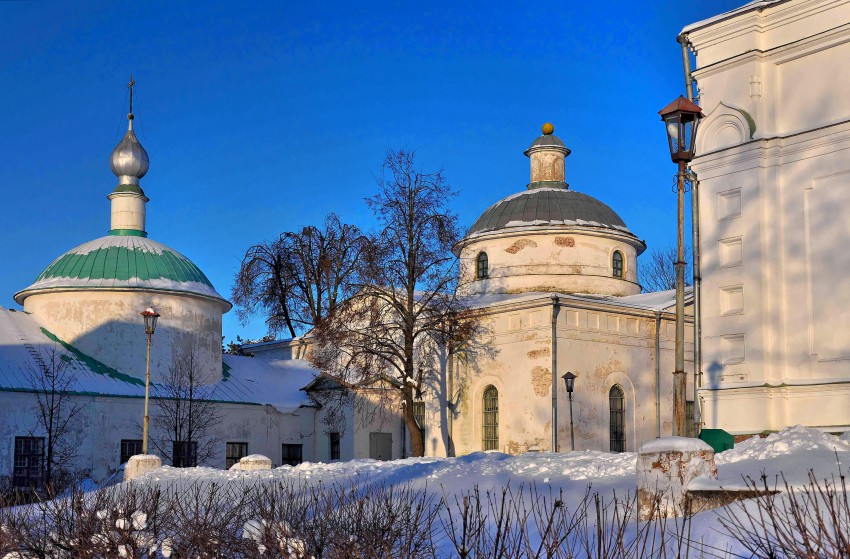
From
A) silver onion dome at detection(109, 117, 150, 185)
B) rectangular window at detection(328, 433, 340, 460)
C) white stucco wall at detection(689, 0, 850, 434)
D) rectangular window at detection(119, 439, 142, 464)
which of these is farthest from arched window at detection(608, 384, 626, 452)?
silver onion dome at detection(109, 117, 150, 185)

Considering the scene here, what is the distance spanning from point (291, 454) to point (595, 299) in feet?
39.7

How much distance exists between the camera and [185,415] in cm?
3225

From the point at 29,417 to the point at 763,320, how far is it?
20965 millimetres

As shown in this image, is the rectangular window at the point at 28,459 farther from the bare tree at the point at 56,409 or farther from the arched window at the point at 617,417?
the arched window at the point at 617,417

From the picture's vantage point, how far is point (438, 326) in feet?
98.1

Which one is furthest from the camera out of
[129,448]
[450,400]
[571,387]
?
[450,400]

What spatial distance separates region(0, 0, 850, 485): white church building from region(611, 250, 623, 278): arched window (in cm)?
7

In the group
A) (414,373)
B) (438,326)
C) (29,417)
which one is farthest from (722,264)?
(29,417)

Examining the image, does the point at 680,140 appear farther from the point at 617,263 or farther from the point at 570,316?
the point at 617,263

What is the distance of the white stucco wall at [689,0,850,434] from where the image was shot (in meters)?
15.4

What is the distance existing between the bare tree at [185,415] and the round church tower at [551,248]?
8964 mm

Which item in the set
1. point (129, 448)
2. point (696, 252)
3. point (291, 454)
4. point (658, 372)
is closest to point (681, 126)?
point (696, 252)

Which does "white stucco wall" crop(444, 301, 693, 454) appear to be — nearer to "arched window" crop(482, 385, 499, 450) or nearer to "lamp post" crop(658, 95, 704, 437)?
"arched window" crop(482, 385, 499, 450)

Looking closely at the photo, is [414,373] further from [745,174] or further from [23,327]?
[745,174]
